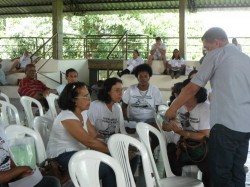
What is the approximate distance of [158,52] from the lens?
36.9 ft

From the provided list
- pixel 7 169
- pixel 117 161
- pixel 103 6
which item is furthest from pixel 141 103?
pixel 103 6

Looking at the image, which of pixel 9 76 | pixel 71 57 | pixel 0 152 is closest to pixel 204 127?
pixel 0 152

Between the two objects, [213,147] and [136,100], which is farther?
[136,100]

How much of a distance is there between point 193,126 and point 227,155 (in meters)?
0.66

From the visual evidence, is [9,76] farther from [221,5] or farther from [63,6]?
[221,5]

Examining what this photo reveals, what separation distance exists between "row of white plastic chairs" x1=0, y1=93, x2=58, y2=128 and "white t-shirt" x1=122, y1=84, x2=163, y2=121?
920mm

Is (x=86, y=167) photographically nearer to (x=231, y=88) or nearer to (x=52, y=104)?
(x=231, y=88)

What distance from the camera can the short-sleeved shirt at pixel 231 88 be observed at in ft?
8.65

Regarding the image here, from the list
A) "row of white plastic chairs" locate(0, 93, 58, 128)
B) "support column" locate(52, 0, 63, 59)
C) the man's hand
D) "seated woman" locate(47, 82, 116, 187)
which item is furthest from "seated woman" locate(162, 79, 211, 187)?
"support column" locate(52, 0, 63, 59)

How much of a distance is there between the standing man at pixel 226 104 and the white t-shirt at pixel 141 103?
1.86 metres

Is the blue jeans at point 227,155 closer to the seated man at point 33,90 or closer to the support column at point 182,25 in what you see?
the seated man at point 33,90

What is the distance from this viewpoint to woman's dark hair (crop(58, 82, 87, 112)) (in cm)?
307

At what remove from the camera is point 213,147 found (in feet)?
8.82

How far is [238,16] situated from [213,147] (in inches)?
645
